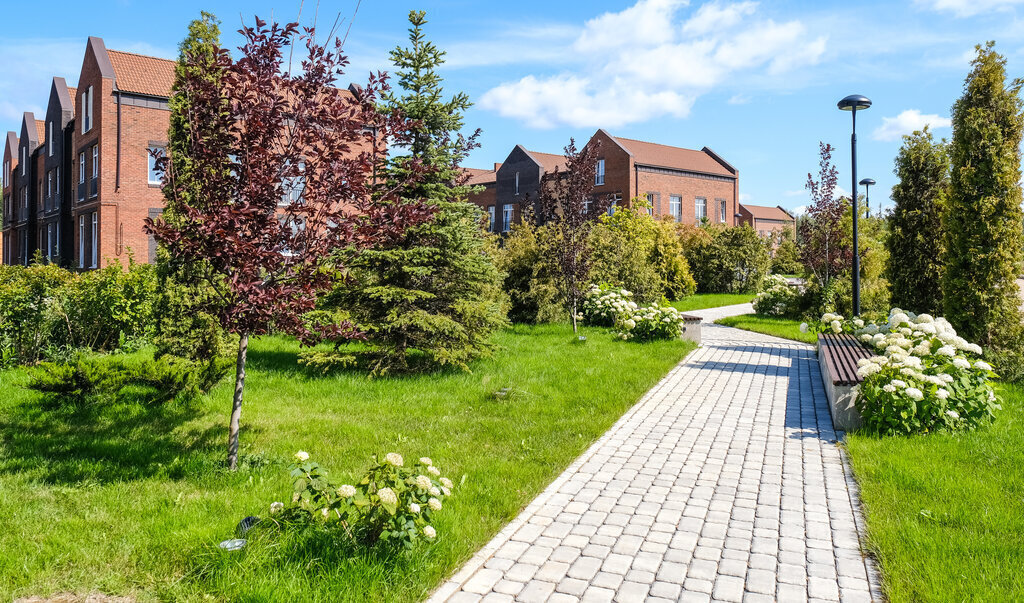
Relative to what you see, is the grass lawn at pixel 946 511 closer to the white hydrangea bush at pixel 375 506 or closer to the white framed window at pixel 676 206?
the white hydrangea bush at pixel 375 506

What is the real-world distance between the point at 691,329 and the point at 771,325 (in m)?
4.49

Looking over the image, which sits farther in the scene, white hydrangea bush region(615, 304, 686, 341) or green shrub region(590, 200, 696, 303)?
green shrub region(590, 200, 696, 303)

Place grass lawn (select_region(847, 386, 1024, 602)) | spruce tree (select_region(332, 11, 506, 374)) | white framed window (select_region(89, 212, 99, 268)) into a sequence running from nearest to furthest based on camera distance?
1. grass lawn (select_region(847, 386, 1024, 602))
2. spruce tree (select_region(332, 11, 506, 374))
3. white framed window (select_region(89, 212, 99, 268))

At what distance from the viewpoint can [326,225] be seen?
5.21m

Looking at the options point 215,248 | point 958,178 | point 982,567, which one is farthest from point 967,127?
point 215,248

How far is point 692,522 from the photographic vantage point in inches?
177

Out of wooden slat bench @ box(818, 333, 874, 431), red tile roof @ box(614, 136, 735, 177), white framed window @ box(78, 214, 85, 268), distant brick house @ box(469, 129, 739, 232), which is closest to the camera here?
wooden slat bench @ box(818, 333, 874, 431)

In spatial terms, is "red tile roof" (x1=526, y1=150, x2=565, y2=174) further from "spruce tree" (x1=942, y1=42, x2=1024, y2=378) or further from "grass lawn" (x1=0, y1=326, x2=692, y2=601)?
"grass lawn" (x1=0, y1=326, x2=692, y2=601)

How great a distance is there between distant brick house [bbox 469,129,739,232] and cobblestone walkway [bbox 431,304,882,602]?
34964 millimetres

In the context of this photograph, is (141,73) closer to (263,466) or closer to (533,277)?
(533,277)

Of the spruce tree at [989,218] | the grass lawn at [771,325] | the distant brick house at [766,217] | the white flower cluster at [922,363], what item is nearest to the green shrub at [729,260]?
the grass lawn at [771,325]

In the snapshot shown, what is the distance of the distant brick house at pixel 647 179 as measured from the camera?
4300 cm

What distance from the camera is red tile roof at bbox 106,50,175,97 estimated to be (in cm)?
2495

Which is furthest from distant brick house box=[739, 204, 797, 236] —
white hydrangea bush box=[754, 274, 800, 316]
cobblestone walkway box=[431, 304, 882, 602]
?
cobblestone walkway box=[431, 304, 882, 602]
